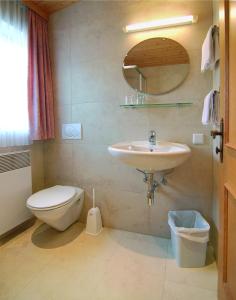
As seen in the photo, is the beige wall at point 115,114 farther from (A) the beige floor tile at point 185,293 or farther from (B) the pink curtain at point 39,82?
(A) the beige floor tile at point 185,293

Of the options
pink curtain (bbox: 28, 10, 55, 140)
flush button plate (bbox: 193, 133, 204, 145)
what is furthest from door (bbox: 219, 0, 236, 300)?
pink curtain (bbox: 28, 10, 55, 140)

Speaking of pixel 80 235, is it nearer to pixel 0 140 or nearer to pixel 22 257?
pixel 22 257

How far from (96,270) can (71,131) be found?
4.29 ft

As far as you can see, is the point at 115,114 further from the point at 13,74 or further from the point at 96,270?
the point at 96,270

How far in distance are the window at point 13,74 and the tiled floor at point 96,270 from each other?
0.96m

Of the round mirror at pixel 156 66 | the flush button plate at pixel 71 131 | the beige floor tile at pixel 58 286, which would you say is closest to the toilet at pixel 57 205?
the beige floor tile at pixel 58 286

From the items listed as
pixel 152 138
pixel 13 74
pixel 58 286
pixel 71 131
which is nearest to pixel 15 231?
pixel 58 286

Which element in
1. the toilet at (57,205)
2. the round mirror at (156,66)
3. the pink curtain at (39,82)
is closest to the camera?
the toilet at (57,205)

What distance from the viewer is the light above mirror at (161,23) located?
1.52 meters

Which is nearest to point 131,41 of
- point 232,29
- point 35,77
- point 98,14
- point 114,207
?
point 98,14

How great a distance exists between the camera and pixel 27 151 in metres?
1.86

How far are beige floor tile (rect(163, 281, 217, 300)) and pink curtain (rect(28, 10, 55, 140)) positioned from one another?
166 cm

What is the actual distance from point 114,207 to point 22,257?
0.88 m

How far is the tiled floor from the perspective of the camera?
117 cm
